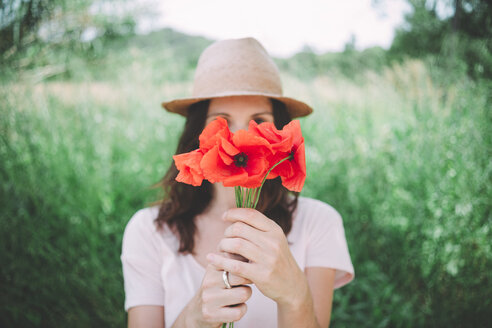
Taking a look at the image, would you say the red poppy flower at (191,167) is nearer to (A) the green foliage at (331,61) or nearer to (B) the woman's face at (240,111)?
(B) the woman's face at (240,111)

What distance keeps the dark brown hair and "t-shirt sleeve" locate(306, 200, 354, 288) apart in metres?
0.10

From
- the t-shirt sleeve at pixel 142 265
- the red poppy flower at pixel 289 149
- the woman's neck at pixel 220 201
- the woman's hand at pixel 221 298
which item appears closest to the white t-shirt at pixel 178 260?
the t-shirt sleeve at pixel 142 265

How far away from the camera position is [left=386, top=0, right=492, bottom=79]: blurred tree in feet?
6.71

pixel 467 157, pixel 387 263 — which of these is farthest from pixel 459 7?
pixel 387 263

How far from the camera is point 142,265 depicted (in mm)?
1190

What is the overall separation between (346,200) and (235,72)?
1.64m

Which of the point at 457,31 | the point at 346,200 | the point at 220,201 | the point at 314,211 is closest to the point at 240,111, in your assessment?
the point at 220,201

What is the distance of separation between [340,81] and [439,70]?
1.15 metres

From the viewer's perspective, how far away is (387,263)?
2.13 m

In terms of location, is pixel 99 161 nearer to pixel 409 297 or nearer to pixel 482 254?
pixel 409 297

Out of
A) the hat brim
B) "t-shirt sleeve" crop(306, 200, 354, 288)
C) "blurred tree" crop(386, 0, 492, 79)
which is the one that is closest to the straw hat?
the hat brim

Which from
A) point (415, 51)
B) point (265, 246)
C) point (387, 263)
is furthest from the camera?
point (415, 51)

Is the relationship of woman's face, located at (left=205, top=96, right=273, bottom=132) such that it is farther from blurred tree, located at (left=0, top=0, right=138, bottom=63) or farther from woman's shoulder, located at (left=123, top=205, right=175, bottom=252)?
blurred tree, located at (left=0, top=0, right=138, bottom=63)

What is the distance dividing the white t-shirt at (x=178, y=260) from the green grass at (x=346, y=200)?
0.51m
